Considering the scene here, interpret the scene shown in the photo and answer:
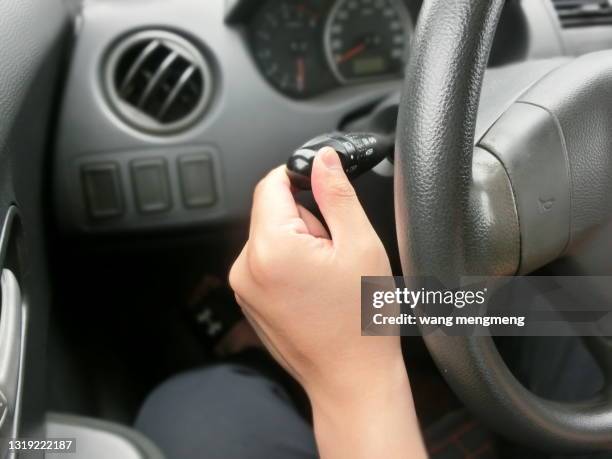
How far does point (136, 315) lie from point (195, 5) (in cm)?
56

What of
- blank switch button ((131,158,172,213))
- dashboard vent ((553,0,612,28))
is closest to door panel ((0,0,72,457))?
blank switch button ((131,158,172,213))

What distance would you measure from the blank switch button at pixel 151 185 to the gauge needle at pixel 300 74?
0.74 ft

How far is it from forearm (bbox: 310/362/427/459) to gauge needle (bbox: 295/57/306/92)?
1.68 ft

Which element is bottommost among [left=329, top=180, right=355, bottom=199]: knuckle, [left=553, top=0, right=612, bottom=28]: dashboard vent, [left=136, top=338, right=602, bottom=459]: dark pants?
[left=136, top=338, right=602, bottom=459]: dark pants

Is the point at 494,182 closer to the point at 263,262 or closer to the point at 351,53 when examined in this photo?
the point at 263,262

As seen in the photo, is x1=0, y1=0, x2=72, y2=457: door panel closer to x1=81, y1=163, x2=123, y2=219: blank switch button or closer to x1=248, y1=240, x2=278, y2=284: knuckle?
x1=81, y1=163, x2=123, y2=219: blank switch button

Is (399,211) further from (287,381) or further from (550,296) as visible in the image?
(287,381)

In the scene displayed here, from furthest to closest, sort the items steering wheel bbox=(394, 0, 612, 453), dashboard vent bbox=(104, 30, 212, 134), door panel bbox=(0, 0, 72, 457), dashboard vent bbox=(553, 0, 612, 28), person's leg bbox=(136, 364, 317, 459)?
dashboard vent bbox=(553, 0, 612, 28) → dashboard vent bbox=(104, 30, 212, 134) → person's leg bbox=(136, 364, 317, 459) → door panel bbox=(0, 0, 72, 457) → steering wheel bbox=(394, 0, 612, 453)

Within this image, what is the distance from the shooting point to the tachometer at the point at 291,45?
2.91ft

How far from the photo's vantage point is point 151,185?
89cm

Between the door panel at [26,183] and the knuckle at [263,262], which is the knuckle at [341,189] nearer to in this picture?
the knuckle at [263,262]

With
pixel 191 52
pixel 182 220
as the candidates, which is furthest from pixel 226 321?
pixel 191 52

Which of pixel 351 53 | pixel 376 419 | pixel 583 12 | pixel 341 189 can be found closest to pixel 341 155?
pixel 341 189

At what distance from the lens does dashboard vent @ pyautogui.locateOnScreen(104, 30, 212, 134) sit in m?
0.86
